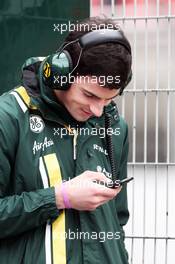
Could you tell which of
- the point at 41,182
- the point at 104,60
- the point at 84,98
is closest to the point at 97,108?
the point at 84,98

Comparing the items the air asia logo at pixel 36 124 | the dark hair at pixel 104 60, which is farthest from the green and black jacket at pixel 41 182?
the dark hair at pixel 104 60

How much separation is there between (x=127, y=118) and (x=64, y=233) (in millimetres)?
1763

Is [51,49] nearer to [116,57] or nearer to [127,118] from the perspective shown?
[127,118]

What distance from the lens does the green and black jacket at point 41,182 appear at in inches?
75.5

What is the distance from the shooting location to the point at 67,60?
6.48ft

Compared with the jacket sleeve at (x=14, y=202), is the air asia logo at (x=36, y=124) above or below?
above

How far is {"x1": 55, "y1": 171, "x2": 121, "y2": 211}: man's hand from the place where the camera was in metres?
1.92

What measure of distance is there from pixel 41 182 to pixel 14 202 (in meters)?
0.10

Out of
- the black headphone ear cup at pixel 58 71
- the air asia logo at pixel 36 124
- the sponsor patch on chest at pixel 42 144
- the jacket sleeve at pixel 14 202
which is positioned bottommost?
the jacket sleeve at pixel 14 202

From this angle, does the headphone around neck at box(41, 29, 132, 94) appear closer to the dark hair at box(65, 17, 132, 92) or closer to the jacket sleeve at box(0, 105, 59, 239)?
the dark hair at box(65, 17, 132, 92)

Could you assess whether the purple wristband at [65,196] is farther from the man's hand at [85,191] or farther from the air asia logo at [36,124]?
the air asia logo at [36,124]

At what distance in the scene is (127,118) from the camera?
367 cm

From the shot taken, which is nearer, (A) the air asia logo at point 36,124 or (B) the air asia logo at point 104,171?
(A) the air asia logo at point 36,124

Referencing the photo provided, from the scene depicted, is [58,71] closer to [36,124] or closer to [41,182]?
[36,124]
